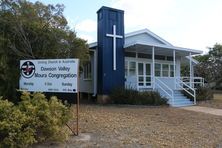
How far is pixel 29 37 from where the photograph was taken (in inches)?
603

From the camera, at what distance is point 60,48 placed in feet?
52.4

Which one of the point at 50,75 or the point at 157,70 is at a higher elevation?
the point at 157,70

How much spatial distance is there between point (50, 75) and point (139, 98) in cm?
1052

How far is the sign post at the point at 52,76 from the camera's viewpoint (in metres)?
9.40

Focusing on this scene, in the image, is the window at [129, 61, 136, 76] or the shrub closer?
the shrub

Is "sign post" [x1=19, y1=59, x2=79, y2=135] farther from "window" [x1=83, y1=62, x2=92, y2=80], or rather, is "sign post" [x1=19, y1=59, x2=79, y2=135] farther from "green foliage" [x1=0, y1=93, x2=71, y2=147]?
"window" [x1=83, y1=62, x2=92, y2=80]

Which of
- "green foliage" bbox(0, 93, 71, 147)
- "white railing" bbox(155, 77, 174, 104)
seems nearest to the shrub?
"green foliage" bbox(0, 93, 71, 147)

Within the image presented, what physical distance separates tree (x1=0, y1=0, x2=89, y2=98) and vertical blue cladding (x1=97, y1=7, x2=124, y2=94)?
13.5ft

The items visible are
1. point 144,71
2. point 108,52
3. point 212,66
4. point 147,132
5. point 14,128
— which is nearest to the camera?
point 14,128

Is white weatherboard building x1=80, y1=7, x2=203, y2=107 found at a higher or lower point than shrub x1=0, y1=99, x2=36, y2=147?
higher

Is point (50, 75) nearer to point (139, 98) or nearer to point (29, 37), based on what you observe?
point (29, 37)

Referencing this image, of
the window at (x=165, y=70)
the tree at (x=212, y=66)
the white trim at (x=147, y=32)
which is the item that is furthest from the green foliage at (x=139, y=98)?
the tree at (x=212, y=66)

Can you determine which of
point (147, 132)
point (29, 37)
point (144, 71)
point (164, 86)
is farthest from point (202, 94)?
point (147, 132)

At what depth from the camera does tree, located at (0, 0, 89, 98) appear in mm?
13645
